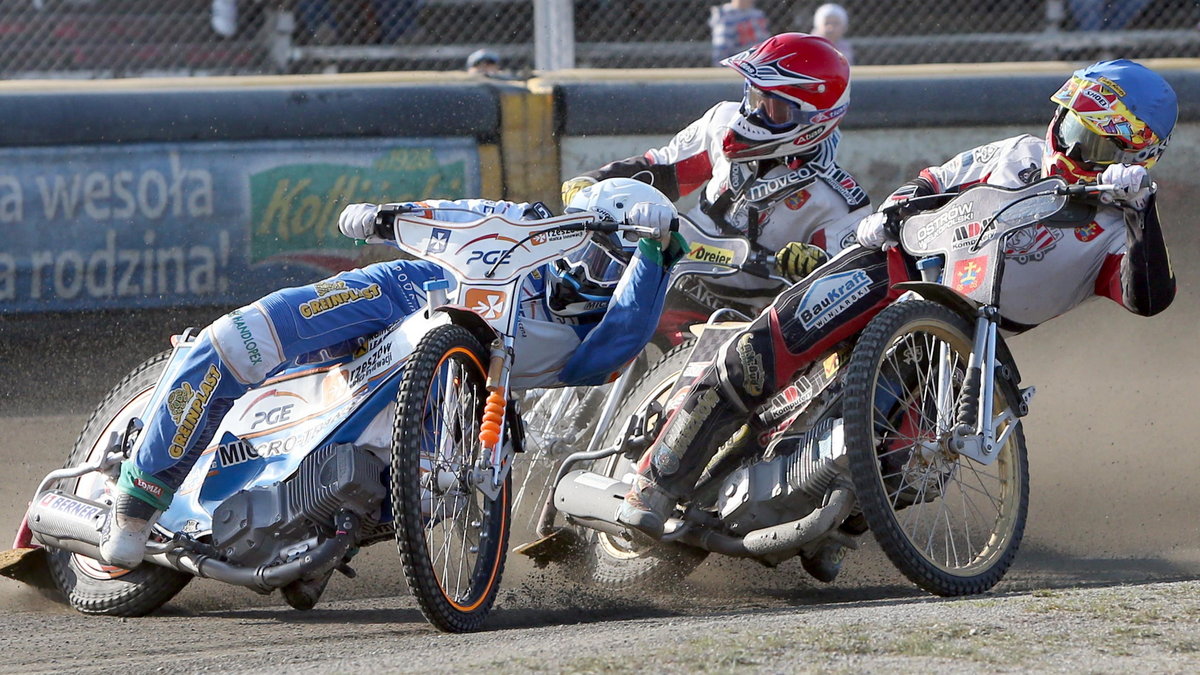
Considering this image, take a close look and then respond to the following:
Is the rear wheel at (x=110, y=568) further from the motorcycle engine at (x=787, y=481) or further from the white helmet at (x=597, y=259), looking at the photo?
the motorcycle engine at (x=787, y=481)

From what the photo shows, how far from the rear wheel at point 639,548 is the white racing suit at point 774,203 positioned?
2.12 feet

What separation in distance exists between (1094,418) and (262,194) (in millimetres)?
4318

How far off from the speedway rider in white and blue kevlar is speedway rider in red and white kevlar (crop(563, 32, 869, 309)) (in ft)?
2.62

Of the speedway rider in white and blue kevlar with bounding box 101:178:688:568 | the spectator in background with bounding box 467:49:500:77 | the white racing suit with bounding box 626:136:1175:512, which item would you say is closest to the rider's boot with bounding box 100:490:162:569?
the speedway rider in white and blue kevlar with bounding box 101:178:688:568

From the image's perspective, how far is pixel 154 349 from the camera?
773cm

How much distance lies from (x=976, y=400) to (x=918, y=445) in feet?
0.69

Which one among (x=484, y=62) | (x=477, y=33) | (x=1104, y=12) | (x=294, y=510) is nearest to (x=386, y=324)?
(x=294, y=510)

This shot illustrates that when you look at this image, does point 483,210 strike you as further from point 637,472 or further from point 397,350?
point 637,472

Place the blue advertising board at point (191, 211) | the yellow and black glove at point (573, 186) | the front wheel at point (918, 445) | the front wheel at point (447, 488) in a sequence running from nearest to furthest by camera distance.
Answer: the front wheel at point (447, 488) < the front wheel at point (918, 445) < the yellow and black glove at point (573, 186) < the blue advertising board at point (191, 211)

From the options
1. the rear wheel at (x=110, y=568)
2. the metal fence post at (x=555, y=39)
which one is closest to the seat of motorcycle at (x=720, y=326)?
the rear wheel at (x=110, y=568)

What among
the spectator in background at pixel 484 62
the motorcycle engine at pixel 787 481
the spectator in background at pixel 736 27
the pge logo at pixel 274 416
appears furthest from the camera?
the spectator in background at pixel 736 27

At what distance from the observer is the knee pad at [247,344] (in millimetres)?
4418

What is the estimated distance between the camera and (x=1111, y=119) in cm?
466

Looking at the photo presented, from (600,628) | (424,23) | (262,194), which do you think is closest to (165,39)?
(424,23)
